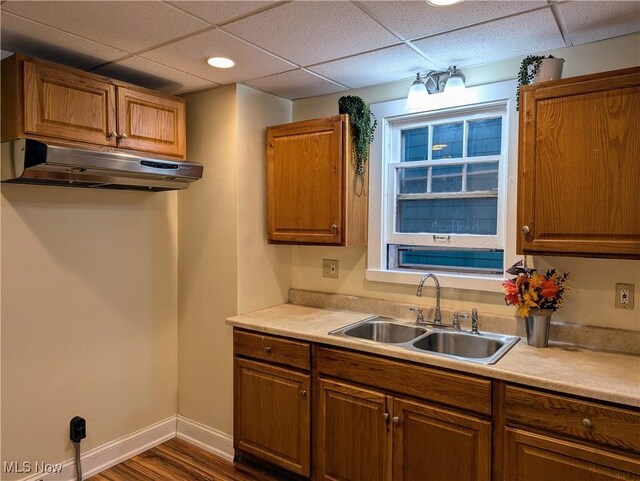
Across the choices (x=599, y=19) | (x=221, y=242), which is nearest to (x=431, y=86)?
(x=599, y=19)

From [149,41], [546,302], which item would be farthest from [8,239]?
[546,302]

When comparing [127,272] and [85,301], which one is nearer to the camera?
[85,301]

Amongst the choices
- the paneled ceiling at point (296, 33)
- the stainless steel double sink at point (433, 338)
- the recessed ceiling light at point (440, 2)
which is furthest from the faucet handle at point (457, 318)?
the recessed ceiling light at point (440, 2)

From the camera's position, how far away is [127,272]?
112 inches

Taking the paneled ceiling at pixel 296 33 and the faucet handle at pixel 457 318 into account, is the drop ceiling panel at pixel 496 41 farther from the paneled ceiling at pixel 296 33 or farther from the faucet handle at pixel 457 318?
the faucet handle at pixel 457 318

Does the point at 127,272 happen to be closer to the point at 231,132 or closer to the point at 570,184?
the point at 231,132

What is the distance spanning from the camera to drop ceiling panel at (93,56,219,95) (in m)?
2.43

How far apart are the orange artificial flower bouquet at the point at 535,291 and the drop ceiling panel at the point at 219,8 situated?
164 cm

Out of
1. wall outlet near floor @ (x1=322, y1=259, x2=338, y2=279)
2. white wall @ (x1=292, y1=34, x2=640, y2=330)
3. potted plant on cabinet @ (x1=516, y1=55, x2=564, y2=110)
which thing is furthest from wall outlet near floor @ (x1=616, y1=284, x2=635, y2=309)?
wall outlet near floor @ (x1=322, y1=259, x2=338, y2=279)

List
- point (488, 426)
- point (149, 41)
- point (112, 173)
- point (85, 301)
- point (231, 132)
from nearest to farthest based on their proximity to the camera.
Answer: point (488, 426), point (149, 41), point (112, 173), point (85, 301), point (231, 132)

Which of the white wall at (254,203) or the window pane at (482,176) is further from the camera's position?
the white wall at (254,203)

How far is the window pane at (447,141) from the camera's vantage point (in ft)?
8.79

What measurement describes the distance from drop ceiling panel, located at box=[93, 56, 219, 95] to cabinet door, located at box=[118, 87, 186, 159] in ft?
0.39

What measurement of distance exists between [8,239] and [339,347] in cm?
175
